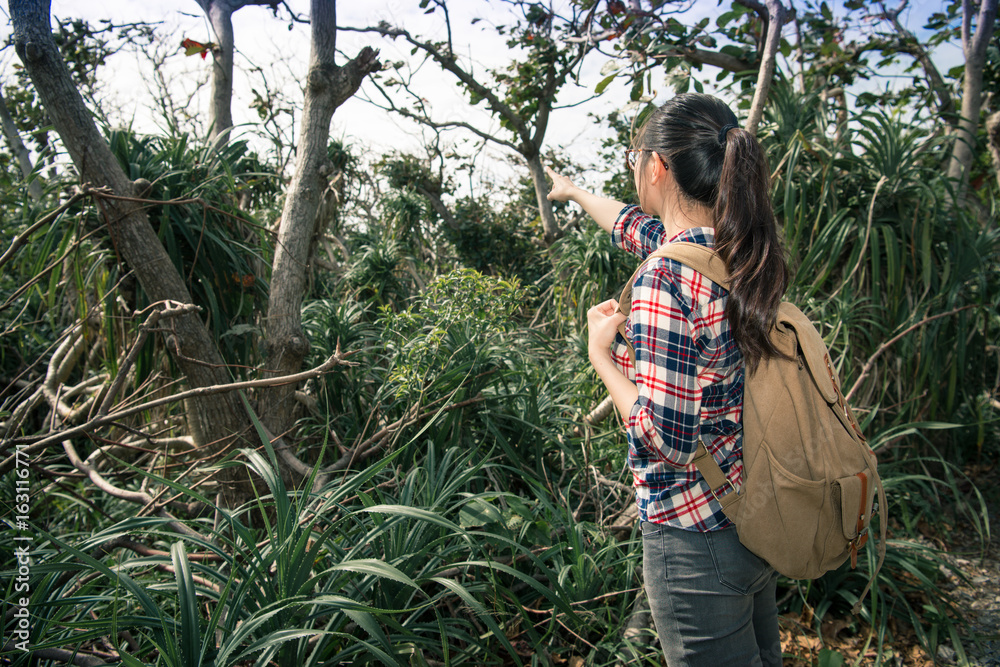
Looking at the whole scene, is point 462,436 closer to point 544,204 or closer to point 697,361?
point 697,361

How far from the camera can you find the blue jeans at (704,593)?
1075 millimetres

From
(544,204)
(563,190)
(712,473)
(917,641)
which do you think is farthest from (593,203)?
(544,204)

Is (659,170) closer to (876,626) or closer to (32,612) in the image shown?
(32,612)

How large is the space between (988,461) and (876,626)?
234 centimetres

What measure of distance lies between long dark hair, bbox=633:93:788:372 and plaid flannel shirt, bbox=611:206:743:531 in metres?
0.04

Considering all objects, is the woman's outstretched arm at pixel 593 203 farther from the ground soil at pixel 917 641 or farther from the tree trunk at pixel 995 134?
the tree trunk at pixel 995 134

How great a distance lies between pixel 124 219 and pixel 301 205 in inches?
30.4

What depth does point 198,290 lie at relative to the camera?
2.75 metres

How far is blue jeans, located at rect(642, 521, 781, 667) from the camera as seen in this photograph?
Result: 3.53ft

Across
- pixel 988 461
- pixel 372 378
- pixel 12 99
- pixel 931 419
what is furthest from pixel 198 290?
pixel 12 99

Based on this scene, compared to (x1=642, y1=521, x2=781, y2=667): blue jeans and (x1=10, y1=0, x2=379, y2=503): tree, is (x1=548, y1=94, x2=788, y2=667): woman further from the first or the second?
(x1=10, y1=0, x2=379, y2=503): tree

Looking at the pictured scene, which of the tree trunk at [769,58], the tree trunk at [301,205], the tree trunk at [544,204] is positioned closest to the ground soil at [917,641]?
the tree trunk at [769,58]

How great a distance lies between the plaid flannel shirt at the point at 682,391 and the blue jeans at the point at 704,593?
0.12 feet

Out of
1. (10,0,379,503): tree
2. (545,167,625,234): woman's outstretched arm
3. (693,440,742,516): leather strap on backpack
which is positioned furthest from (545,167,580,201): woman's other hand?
(10,0,379,503): tree
